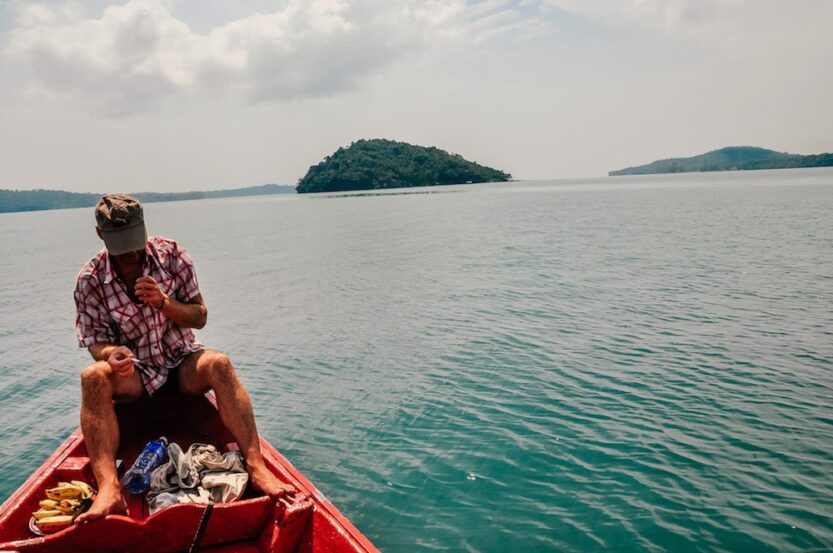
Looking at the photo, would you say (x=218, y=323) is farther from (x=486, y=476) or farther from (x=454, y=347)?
(x=486, y=476)

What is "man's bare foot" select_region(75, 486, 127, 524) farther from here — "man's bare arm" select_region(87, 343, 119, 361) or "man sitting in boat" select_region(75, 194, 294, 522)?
"man's bare arm" select_region(87, 343, 119, 361)

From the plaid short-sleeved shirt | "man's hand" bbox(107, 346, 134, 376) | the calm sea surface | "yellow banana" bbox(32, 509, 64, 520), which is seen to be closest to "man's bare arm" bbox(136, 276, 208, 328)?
the plaid short-sleeved shirt

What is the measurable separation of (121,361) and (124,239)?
1.18 m

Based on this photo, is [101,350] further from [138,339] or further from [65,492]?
[65,492]

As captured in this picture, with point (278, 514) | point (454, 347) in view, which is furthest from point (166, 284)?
point (454, 347)

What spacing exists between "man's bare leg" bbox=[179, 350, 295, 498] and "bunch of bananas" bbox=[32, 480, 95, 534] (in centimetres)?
141

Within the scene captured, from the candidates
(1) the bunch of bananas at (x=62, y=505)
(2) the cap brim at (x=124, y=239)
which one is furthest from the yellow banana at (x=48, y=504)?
(2) the cap brim at (x=124, y=239)

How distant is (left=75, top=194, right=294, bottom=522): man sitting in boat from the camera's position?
17.5 feet

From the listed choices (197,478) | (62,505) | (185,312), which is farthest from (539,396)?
(62,505)

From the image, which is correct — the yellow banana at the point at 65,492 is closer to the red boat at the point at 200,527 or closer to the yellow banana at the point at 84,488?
the yellow banana at the point at 84,488

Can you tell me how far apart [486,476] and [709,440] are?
3.87 m

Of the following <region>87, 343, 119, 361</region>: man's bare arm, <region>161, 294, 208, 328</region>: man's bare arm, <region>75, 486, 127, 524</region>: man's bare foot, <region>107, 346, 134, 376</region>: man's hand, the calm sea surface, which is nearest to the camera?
<region>75, 486, 127, 524</region>: man's bare foot

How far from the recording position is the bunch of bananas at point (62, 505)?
496cm

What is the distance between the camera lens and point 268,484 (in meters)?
5.38
